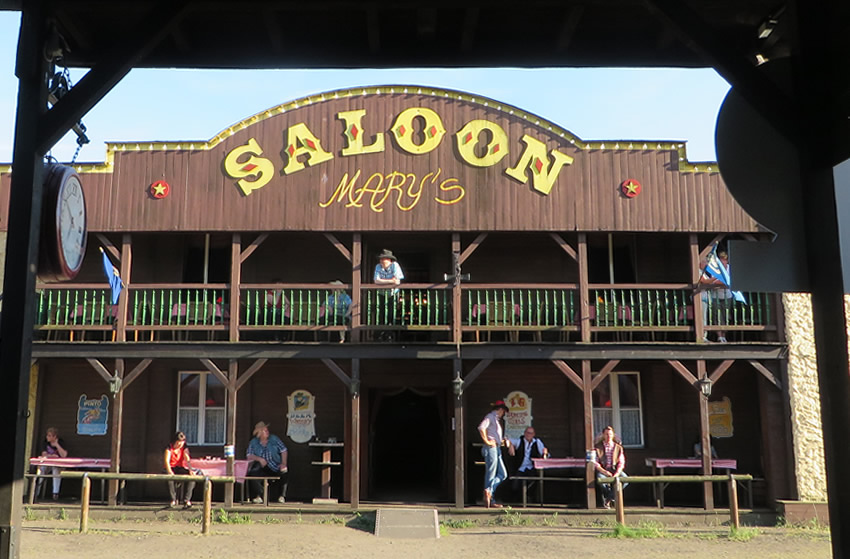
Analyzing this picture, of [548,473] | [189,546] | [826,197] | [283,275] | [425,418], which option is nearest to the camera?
[826,197]

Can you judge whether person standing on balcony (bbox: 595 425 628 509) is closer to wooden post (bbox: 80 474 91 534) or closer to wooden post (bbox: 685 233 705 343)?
wooden post (bbox: 685 233 705 343)

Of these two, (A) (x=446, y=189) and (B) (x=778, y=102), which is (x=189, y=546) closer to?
(A) (x=446, y=189)

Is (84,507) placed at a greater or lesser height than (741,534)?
greater

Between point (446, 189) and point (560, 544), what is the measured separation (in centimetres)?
685

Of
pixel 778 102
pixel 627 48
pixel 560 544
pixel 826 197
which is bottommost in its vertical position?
pixel 560 544

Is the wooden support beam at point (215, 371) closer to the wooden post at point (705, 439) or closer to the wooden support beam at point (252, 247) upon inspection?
the wooden support beam at point (252, 247)

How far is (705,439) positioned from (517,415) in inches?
146

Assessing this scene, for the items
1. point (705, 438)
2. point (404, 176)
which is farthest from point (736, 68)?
point (705, 438)

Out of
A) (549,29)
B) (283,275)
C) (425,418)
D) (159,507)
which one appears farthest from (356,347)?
(549,29)

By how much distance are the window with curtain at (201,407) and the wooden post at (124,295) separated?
6.24 ft

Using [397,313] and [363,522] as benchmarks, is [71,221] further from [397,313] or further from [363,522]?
[397,313]

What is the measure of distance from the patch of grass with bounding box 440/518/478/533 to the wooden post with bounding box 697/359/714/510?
4.26 meters

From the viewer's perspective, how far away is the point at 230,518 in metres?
14.3

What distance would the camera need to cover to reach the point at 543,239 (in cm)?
1700
